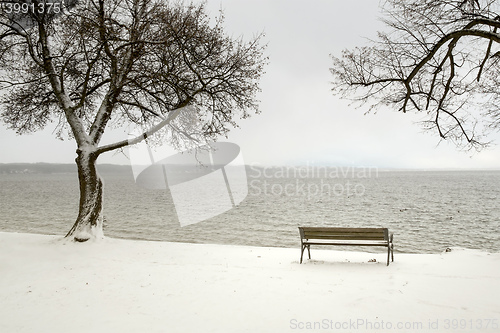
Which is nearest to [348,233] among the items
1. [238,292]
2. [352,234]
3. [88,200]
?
[352,234]

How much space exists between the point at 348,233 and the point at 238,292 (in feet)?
12.6

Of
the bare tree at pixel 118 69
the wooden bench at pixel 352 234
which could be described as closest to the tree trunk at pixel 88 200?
the bare tree at pixel 118 69

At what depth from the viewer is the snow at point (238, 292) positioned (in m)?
5.07

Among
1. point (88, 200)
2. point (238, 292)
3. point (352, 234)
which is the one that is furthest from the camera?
point (88, 200)

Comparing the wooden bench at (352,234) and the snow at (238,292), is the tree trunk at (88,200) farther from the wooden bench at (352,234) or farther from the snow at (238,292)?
the wooden bench at (352,234)

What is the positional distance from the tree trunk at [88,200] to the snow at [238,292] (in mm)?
1027

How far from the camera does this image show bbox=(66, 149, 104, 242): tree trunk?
36.3 feet

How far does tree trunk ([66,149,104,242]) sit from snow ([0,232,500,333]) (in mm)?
1027

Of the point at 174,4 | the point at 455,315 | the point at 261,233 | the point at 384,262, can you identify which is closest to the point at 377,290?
the point at 455,315

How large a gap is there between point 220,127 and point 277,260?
520cm

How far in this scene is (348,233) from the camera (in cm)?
902

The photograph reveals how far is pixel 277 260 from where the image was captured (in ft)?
32.1

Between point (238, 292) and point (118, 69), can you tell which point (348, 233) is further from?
point (118, 69)

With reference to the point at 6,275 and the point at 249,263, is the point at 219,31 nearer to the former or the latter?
the point at 249,263
